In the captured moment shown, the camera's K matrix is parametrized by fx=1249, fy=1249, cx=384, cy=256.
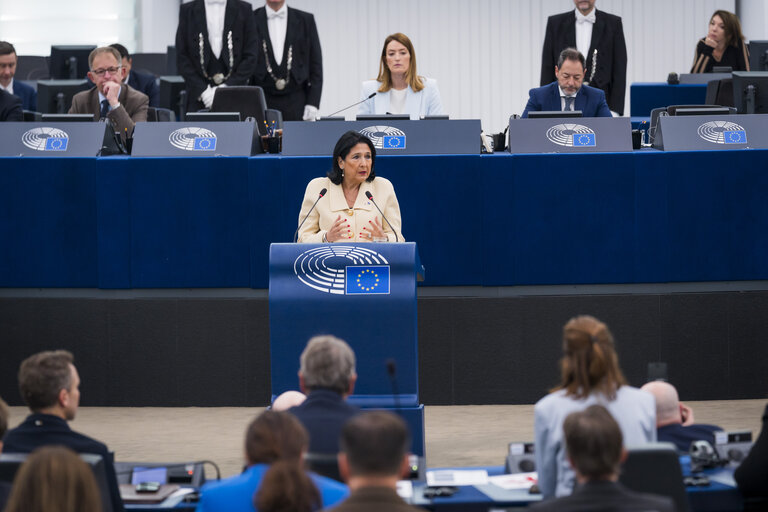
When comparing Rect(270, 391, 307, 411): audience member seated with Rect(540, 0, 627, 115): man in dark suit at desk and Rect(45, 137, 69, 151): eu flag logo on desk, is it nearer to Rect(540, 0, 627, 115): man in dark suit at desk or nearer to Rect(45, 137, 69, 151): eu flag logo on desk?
Rect(45, 137, 69, 151): eu flag logo on desk

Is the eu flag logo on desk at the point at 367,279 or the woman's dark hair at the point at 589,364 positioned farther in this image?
the eu flag logo on desk at the point at 367,279

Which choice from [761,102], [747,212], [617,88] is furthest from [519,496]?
[617,88]

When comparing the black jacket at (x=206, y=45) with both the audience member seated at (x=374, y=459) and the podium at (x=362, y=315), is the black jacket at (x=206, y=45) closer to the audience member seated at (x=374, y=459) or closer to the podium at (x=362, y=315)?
the podium at (x=362, y=315)

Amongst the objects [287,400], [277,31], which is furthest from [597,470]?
[277,31]

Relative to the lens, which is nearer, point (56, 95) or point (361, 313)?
point (361, 313)

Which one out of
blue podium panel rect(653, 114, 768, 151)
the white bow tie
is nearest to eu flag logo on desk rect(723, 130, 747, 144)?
blue podium panel rect(653, 114, 768, 151)

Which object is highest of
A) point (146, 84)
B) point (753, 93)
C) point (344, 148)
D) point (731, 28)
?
point (731, 28)

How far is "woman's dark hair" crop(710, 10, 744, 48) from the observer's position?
9.80 meters

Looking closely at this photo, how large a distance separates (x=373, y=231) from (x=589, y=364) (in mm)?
2081

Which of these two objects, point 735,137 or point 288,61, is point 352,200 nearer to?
point 735,137

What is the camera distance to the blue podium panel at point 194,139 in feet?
21.8

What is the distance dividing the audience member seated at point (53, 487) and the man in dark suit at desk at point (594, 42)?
22.5 ft

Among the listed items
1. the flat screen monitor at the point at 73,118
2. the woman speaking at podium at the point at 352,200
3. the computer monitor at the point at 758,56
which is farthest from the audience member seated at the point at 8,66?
the computer monitor at the point at 758,56

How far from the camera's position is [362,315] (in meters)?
5.15
